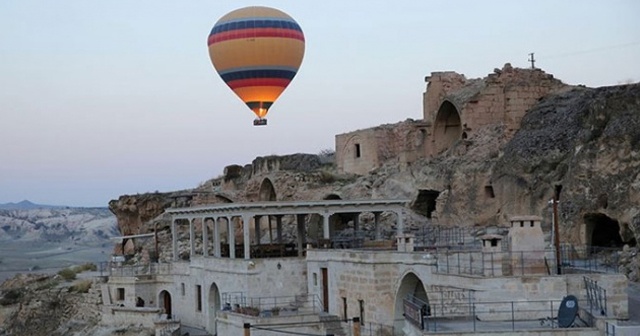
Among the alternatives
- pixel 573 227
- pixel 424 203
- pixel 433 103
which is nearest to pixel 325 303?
pixel 573 227

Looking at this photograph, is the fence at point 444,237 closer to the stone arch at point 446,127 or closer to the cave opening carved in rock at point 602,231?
the cave opening carved in rock at point 602,231

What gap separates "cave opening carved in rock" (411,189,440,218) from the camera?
1807 inches

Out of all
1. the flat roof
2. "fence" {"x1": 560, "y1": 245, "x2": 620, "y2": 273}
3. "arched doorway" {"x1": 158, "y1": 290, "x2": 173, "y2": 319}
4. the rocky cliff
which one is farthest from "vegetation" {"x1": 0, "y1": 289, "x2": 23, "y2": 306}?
"fence" {"x1": 560, "y1": 245, "x2": 620, "y2": 273}

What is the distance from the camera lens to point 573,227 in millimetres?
33938

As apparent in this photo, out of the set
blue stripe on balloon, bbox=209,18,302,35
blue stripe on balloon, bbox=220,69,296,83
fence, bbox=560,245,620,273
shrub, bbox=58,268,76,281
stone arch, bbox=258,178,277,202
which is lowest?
shrub, bbox=58,268,76,281

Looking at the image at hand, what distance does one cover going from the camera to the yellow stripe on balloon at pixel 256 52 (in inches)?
1716

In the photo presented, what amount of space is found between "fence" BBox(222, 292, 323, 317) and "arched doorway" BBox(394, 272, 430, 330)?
4458mm

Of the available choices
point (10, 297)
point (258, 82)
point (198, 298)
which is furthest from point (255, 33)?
point (10, 297)

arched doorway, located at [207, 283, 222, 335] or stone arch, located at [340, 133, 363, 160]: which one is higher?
stone arch, located at [340, 133, 363, 160]

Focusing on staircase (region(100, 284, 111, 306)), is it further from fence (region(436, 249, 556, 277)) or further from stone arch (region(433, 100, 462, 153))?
fence (region(436, 249, 556, 277))

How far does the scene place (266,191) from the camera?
56.2m

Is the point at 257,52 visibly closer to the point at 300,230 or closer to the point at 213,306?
the point at 300,230

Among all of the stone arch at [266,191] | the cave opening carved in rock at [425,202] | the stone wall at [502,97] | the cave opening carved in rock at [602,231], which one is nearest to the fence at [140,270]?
the stone arch at [266,191]

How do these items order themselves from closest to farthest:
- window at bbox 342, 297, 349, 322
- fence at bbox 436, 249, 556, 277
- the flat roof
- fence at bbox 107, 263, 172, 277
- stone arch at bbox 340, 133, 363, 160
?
fence at bbox 436, 249, 556, 277 → window at bbox 342, 297, 349, 322 → the flat roof → fence at bbox 107, 263, 172, 277 → stone arch at bbox 340, 133, 363, 160
